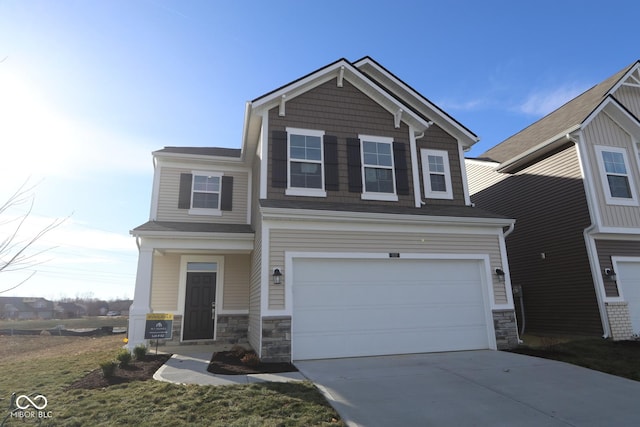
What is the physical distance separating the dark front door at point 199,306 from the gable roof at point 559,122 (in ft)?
36.2

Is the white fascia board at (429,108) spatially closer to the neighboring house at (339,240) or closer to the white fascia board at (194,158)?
the neighboring house at (339,240)

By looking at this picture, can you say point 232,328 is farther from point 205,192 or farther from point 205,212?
point 205,192

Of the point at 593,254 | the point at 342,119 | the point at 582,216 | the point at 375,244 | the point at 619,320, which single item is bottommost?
the point at 619,320

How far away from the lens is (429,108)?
1118cm

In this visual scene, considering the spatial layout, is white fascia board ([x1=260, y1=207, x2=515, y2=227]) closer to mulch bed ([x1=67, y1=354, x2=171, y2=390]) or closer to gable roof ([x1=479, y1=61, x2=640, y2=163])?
mulch bed ([x1=67, y1=354, x2=171, y2=390])

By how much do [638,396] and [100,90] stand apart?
9388 mm

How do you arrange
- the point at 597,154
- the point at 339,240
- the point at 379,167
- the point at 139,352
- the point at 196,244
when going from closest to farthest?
the point at 139,352 < the point at 339,240 < the point at 379,167 < the point at 196,244 < the point at 597,154

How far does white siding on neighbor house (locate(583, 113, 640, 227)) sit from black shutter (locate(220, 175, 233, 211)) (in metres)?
10.9

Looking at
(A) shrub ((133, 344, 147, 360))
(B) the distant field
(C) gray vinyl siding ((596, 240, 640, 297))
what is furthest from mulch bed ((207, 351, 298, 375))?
(B) the distant field

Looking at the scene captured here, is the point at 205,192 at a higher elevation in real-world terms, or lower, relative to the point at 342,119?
lower

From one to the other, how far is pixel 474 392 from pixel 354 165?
5.92 m

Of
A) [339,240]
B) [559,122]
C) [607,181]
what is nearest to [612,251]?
[607,181]

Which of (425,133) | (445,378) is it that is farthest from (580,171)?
(445,378)

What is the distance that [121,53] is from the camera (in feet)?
22.4
